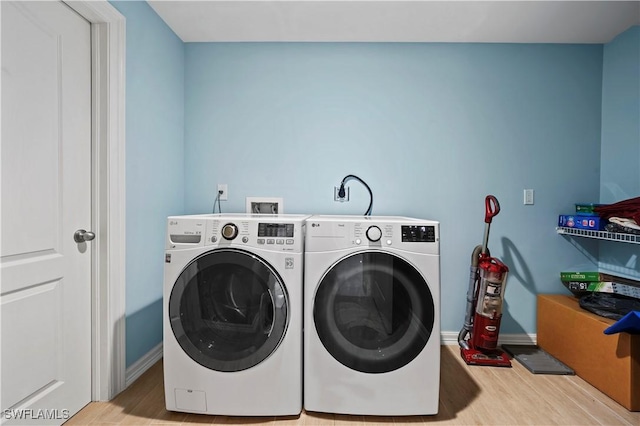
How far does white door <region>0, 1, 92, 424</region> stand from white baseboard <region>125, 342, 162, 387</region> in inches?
8.0

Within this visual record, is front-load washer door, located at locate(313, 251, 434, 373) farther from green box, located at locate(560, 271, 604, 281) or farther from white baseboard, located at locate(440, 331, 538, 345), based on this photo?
green box, located at locate(560, 271, 604, 281)

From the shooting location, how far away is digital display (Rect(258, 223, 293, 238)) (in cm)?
152

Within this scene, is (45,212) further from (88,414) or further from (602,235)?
(602,235)

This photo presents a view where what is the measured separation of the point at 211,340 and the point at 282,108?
1.67 metres

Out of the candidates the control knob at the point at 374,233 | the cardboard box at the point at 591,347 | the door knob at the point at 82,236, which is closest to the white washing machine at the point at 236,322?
the control knob at the point at 374,233

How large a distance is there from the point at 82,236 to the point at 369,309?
1418mm

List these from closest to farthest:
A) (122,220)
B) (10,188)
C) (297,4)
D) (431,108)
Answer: (10,188), (122,220), (297,4), (431,108)

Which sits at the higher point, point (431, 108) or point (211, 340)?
point (431, 108)

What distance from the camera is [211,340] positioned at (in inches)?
59.4

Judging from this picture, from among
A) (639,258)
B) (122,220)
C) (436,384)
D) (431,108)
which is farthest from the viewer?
(431,108)

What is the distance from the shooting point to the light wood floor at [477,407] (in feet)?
4.98

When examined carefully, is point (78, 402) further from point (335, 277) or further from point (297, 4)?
point (297, 4)

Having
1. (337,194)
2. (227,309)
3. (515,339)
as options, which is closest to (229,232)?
(227,309)

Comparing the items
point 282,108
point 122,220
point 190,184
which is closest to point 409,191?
point 282,108
